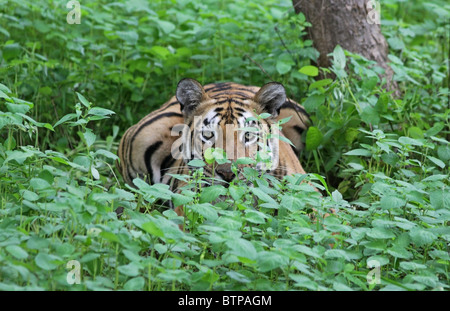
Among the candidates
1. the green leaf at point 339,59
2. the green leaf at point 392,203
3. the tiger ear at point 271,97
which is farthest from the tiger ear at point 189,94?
the green leaf at point 392,203

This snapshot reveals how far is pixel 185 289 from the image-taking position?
2990 millimetres

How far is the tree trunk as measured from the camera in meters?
5.41

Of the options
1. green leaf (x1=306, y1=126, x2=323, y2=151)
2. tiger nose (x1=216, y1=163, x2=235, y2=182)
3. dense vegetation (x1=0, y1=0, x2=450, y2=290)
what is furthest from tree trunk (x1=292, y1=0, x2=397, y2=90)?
tiger nose (x1=216, y1=163, x2=235, y2=182)

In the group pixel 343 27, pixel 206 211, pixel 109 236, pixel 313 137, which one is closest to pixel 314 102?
pixel 313 137

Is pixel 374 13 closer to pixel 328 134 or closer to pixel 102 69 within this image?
pixel 328 134

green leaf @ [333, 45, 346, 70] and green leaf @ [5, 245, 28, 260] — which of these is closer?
green leaf @ [5, 245, 28, 260]

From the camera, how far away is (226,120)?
4246 millimetres

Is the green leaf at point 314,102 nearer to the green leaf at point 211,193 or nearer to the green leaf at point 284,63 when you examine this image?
the green leaf at point 284,63

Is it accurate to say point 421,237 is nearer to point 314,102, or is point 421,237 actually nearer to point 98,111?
point 98,111

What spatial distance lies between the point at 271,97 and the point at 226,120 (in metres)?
0.37

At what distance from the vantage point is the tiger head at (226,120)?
13.5 ft

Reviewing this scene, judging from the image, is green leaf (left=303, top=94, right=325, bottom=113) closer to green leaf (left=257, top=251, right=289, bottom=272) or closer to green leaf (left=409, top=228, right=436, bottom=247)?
green leaf (left=409, top=228, right=436, bottom=247)

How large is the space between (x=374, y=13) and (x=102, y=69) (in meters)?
2.41

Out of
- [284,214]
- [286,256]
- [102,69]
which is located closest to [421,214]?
[284,214]
